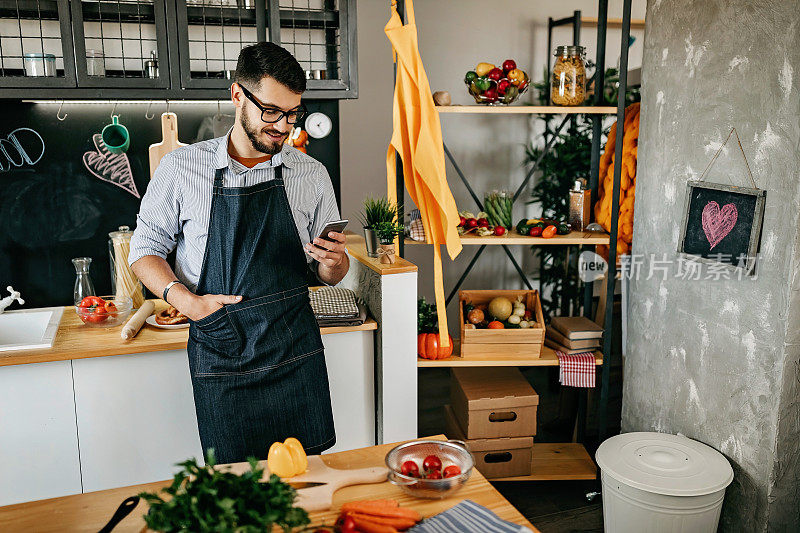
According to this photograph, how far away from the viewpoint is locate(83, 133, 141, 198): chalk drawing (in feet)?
11.2

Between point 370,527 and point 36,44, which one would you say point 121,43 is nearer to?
point 36,44

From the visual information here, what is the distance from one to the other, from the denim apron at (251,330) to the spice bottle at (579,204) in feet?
5.40

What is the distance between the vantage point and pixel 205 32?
3.20 meters

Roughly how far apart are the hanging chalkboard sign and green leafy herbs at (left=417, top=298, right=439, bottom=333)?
119cm

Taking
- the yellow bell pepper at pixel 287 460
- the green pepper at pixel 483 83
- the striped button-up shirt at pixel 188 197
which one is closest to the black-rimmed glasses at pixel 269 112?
the striped button-up shirt at pixel 188 197

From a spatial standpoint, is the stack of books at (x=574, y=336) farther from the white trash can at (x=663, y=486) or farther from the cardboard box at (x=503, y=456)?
the white trash can at (x=663, y=486)

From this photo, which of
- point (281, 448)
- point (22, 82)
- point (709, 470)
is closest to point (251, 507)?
point (281, 448)

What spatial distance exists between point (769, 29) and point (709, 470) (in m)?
1.60

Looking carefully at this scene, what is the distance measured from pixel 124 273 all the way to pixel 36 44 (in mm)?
1086

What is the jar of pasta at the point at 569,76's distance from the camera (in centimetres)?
323

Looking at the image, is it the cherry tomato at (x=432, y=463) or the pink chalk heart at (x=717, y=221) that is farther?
the pink chalk heart at (x=717, y=221)

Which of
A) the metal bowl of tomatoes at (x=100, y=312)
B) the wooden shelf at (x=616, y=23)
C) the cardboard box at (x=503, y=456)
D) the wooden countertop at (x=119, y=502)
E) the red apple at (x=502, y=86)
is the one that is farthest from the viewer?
the wooden shelf at (x=616, y=23)

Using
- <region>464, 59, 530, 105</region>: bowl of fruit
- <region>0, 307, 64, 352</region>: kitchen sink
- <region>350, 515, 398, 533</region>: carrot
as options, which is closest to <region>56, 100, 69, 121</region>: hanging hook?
<region>0, 307, 64, 352</region>: kitchen sink

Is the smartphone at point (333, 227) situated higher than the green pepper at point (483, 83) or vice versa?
the green pepper at point (483, 83)
